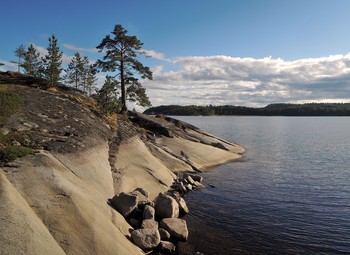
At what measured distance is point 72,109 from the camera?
33.2 m

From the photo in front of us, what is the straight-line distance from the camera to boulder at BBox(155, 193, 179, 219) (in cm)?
2112

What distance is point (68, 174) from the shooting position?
19484 millimetres

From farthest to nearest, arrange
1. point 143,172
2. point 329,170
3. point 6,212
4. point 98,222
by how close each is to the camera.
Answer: point 329,170
point 143,172
point 98,222
point 6,212

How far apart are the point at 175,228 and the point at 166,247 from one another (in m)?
1.87

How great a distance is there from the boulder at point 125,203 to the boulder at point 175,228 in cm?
207

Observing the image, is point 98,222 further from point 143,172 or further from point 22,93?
point 22,93

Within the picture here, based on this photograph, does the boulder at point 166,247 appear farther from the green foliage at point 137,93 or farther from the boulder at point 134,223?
the green foliage at point 137,93

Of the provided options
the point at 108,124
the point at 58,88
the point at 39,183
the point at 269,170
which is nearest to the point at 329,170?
the point at 269,170

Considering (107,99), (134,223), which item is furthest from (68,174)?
(107,99)

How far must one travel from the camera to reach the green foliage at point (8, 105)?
2444 cm

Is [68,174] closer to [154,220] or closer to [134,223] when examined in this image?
[134,223]

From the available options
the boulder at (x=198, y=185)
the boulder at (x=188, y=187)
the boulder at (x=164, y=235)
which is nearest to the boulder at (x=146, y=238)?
the boulder at (x=164, y=235)

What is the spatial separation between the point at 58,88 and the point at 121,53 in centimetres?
1055

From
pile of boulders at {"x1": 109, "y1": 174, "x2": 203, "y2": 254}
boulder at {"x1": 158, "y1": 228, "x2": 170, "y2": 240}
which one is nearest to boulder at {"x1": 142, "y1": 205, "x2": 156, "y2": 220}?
pile of boulders at {"x1": 109, "y1": 174, "x2": 203, "y2": 254}
